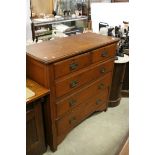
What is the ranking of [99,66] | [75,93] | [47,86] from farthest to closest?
1. [99,66]
2. [75,93]
3. [47,86]

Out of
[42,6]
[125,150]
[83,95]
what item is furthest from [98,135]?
[42,6]

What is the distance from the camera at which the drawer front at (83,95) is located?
1.65 metres

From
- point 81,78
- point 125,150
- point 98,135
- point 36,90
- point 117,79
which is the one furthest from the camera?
point 117,79

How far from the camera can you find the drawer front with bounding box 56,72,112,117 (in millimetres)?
1648

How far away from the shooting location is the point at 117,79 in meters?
2.33

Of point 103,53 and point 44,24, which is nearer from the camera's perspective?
point 103,53

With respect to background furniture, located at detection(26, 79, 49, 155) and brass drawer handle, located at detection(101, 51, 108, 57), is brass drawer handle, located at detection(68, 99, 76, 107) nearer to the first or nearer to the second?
background furniture, located at detection(26, 79, 49, 155)

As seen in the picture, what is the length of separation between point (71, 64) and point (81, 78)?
0.74 ft

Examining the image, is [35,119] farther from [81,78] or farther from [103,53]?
[103,53]
